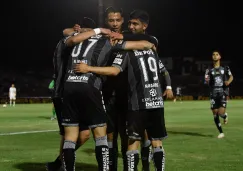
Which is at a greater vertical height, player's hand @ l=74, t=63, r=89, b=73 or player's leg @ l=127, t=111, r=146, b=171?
player's hand @ l=74, t=63, r=89, b=73

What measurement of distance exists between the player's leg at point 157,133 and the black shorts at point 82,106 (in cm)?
65

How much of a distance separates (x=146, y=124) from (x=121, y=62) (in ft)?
2.94

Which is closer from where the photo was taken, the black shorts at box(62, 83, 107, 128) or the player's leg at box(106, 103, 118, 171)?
the black shorts at box(62, 83, 107, 128)

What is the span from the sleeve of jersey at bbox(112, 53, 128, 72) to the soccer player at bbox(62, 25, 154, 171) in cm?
13

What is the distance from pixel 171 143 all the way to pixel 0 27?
60211 millimetres

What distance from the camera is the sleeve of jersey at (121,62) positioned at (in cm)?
652

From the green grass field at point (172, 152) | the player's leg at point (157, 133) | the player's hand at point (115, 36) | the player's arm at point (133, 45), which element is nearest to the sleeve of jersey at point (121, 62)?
the player's arm at point (133, 45)

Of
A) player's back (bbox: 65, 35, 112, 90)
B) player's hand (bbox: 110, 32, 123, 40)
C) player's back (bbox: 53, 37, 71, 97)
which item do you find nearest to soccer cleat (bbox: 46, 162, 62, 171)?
player's back (bbox: 53, 37, 71, 97)

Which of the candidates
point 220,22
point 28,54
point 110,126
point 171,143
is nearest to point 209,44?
point 220,22

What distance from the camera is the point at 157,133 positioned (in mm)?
6656

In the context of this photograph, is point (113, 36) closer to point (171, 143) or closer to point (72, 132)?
point (72, 132)

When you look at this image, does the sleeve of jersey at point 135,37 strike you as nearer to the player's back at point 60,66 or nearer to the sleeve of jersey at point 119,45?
the sleeve of jersey at point 119,45

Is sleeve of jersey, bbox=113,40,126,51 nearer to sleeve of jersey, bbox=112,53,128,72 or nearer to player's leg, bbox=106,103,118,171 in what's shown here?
sleeve of jersey, bbox=112,53,128,72

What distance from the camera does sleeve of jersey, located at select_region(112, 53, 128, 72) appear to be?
21.4 ft
